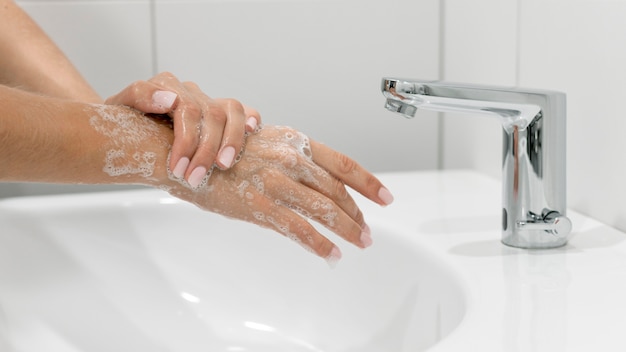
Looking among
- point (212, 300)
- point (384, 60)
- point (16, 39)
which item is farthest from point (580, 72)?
point (16, 39)

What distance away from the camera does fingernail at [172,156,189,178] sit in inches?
28.7

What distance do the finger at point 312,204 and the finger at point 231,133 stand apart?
0.04 meters

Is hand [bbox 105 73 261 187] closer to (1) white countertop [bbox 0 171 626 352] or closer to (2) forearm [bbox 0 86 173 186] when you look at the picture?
(2) forearm [bbox 0 86 173 186]

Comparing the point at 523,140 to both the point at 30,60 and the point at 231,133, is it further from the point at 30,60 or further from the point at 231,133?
the point at 30,60

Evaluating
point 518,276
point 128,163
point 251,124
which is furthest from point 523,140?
point 128,163

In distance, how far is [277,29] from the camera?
3.92 ft

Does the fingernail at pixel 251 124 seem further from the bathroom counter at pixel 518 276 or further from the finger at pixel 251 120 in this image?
the bathroom counter at pixel 518 276

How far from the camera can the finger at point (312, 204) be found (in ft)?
2.47

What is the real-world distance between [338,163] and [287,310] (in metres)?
0.29

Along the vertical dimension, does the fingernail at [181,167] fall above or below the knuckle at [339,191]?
above

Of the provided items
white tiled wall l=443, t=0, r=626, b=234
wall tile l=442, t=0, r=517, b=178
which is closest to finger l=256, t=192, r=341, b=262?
white tiled wall l=443, t=0, r=626, b=234

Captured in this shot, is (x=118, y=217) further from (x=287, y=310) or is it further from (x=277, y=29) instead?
(x=277, y=29)

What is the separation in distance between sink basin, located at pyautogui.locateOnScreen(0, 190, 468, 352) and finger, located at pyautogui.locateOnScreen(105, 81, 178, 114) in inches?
11.1

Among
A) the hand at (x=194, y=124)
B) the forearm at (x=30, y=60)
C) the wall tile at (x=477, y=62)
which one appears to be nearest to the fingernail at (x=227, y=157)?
the hand at (x=194, y=124)
